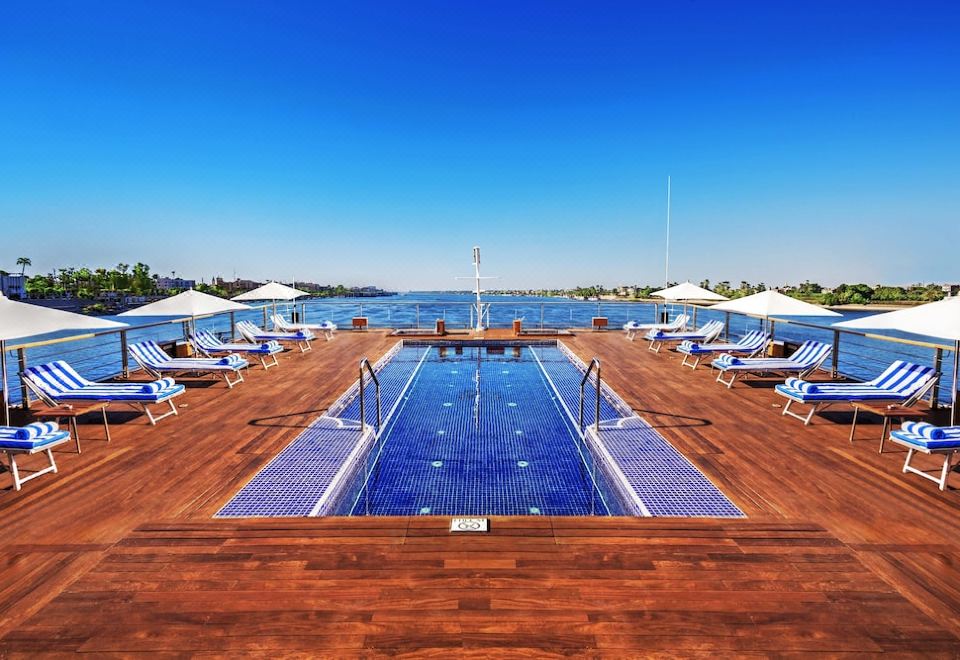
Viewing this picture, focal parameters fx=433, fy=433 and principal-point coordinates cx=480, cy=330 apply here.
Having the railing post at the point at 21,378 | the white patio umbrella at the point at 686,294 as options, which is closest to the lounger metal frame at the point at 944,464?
the white patio umbrella at the point at 686,294

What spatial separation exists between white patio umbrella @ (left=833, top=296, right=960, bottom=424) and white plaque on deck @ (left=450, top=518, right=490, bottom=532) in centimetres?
367

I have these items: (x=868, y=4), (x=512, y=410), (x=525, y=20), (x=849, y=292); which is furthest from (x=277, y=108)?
(x=849, y=292)

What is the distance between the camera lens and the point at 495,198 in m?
30.9

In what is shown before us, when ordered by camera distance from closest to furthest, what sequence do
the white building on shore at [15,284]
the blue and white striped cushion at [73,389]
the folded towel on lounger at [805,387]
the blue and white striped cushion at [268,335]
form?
the blue and white striped cushion at [73,389], the folded towel on lounger at [805,387], the blue and white striped cushion at [268,335], the white building on shore at [15,284]

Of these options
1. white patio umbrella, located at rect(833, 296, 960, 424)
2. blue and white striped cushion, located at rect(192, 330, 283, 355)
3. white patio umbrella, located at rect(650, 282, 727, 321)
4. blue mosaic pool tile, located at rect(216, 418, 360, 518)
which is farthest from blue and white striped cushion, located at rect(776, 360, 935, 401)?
blue and white striped cushion, located at rect(192, 330, 283, 355)

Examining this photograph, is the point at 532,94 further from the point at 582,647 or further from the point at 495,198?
the point at 582,647

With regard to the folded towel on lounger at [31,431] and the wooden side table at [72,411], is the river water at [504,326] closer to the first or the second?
the wooden side table at [72,411]

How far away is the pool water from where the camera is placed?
3361 mm

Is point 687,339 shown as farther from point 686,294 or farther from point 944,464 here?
point 944,464

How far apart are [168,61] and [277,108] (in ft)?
14.5

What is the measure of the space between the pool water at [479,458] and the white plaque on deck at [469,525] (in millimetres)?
744

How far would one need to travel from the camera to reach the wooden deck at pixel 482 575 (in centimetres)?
168

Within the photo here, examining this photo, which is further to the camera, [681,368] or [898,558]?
[681,368]

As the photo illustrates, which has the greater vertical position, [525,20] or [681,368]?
[525,20]
